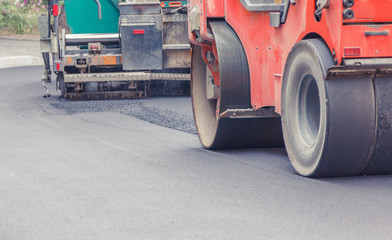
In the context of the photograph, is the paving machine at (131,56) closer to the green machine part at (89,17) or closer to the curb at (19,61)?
the green machine part at (89,17)

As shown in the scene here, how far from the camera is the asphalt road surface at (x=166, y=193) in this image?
4352mm

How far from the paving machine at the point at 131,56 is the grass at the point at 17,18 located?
18.7 meters

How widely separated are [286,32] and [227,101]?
965mm

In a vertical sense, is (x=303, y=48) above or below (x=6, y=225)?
above

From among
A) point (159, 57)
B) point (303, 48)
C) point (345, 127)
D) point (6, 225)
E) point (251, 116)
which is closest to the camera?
point (6, 225)

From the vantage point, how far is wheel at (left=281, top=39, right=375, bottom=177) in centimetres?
521

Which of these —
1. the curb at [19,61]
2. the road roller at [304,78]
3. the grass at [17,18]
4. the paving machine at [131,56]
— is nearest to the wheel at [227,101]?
the road roller at [304,78]

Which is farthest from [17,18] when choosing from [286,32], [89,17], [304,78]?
[304,78]

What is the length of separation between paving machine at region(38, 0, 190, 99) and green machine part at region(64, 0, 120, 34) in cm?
51

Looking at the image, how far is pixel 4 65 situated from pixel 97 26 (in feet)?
35.8

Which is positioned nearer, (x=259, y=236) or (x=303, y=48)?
(x=259, y=236)

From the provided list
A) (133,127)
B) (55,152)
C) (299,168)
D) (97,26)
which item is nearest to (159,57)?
(97,26)

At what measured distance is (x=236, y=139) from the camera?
7.21m

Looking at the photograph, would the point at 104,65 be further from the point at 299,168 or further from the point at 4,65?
the point at 4,65
